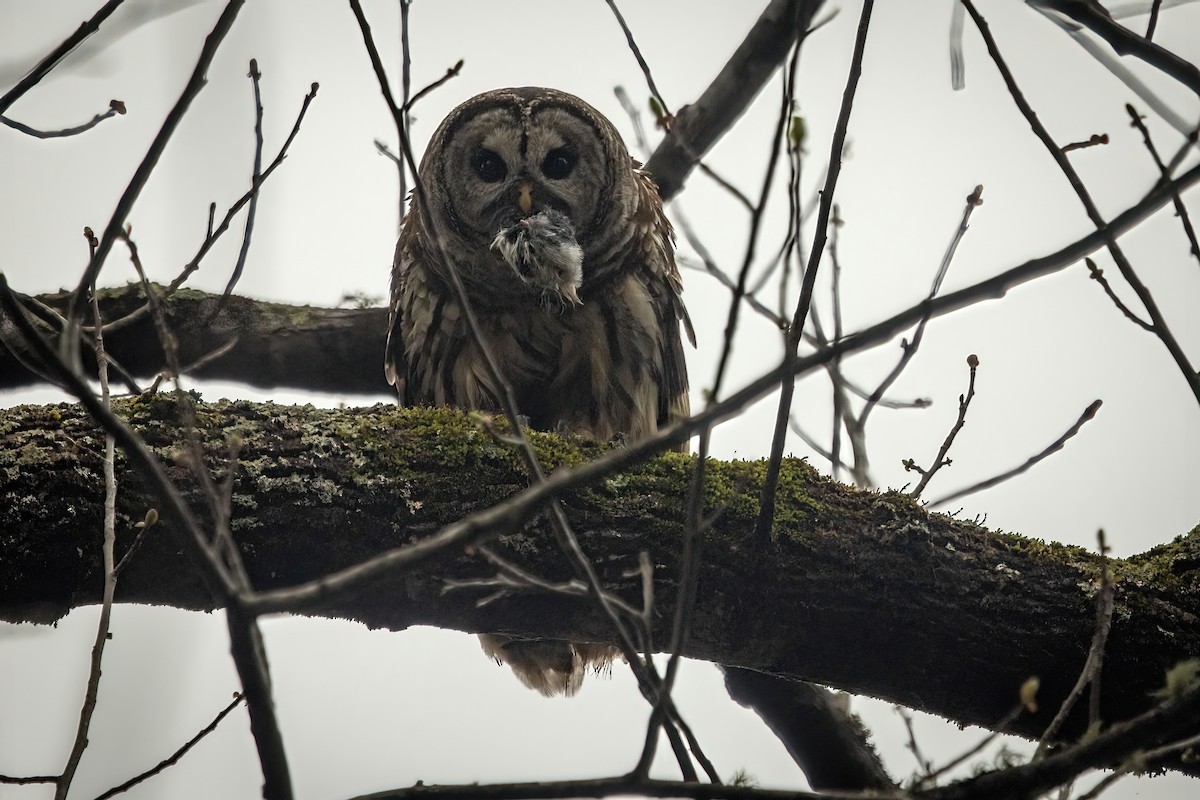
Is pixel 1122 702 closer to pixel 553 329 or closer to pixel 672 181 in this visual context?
pixel 553 329

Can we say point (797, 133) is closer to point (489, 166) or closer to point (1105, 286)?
point (1105, 286)

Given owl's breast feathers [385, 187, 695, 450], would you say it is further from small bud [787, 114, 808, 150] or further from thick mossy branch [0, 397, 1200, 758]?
small bud [787, 114, 808, 150]

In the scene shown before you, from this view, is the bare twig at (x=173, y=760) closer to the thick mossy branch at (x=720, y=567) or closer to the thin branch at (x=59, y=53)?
the thick mossy branch at (x=720, y=567)

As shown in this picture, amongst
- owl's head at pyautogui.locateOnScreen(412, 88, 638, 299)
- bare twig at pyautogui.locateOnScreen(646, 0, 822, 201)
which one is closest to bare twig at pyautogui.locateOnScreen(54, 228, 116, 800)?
owl's head at pyautogui.locateOnScreen(412, 88, 638, 299)

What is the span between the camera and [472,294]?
5.15 metres

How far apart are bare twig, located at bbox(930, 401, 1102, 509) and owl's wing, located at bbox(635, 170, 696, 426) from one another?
136 centimetres

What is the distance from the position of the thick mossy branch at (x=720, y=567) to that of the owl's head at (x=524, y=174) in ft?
6.38

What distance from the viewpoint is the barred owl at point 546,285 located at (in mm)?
4883

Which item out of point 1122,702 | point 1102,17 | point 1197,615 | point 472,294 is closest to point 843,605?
point 1122,702

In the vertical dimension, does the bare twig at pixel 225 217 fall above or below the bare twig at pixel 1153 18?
above

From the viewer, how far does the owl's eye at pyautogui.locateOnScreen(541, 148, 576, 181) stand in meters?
5.44

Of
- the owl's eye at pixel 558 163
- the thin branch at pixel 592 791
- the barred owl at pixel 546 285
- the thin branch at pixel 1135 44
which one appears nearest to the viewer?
the thin branch at pixel 592 791

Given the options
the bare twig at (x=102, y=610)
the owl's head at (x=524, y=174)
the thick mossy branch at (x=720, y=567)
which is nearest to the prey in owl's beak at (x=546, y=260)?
the owl's head at (x=524, y=174)

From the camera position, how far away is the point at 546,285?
15.6 feet
